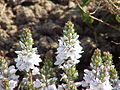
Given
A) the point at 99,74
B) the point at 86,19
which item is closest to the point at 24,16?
the point at 86,19

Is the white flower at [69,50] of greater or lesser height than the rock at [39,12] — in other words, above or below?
below

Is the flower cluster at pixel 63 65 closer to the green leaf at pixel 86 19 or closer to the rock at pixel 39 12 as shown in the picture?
the green leaf at pixel 86 19

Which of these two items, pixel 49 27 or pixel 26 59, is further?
pixel 49 27

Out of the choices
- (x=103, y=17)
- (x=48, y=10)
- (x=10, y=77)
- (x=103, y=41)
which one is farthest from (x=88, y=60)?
(x=10, y=77)

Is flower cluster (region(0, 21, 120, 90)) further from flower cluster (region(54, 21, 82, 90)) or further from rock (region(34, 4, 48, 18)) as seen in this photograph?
rock (region(34, 4, 48, 18))

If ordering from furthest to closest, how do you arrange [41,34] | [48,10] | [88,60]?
[48,10] → [41,34] → [88,60]

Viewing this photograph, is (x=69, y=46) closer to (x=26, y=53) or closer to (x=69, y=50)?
(x=69, y=50)

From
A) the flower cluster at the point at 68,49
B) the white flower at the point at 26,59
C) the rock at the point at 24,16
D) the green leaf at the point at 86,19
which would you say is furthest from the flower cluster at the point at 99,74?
the rock at the point at 24,16

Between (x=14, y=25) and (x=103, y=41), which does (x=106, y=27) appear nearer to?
(x=103, y=41)
